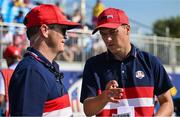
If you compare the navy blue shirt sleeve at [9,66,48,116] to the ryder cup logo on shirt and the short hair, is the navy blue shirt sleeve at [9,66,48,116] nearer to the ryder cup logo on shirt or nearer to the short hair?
the short hair

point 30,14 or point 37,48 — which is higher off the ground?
point 30,14

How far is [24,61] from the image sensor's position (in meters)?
2.94

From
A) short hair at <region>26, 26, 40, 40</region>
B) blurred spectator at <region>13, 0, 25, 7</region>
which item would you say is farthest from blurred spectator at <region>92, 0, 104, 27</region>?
short hair at <region>26, 26, 40, 40</region>

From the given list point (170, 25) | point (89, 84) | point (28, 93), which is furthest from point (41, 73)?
point (170, 25)

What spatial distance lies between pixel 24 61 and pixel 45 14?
1.29ft

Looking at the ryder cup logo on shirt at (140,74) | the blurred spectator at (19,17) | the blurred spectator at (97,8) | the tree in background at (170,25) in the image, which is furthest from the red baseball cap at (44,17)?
the tree in background at (170,25)

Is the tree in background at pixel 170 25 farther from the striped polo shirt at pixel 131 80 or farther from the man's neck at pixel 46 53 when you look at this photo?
the man's neck at pixel 46 53

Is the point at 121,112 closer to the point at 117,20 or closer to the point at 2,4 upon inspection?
the point at 117,20

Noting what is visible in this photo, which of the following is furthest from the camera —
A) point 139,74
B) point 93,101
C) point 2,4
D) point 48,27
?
point 2,4

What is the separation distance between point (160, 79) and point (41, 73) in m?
1.46

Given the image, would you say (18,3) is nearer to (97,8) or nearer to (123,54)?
(97,8)

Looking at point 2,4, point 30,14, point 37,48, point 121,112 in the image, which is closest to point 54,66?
point 37,48

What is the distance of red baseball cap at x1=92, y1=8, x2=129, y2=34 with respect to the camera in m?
3.97

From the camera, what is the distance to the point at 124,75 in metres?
4.02
